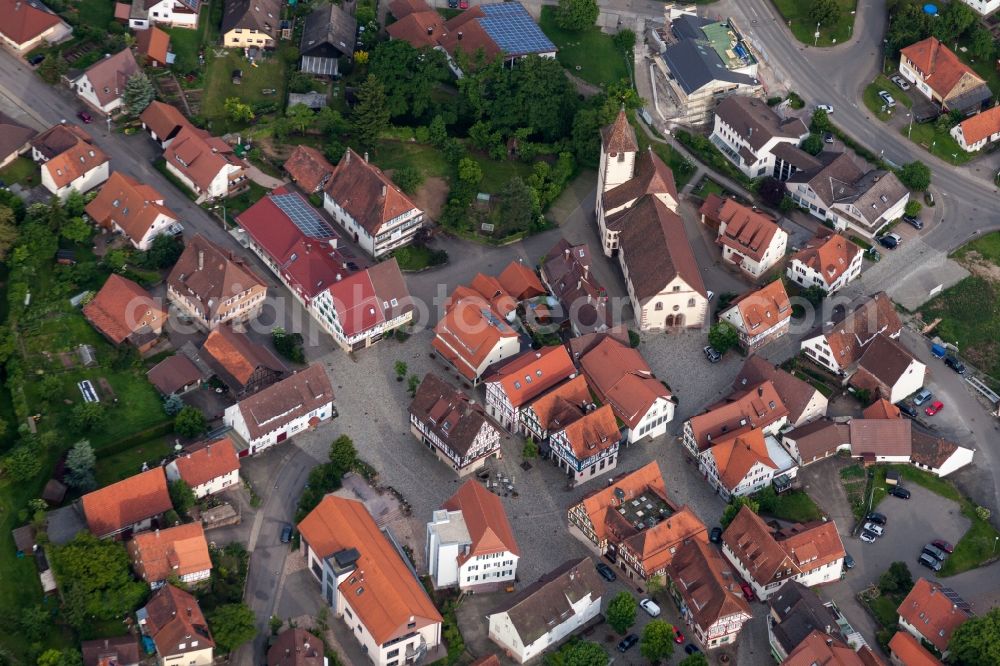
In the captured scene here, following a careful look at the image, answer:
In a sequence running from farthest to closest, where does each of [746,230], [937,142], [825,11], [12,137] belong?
[825,11]
[937,142]
[746,230]
[12,137]

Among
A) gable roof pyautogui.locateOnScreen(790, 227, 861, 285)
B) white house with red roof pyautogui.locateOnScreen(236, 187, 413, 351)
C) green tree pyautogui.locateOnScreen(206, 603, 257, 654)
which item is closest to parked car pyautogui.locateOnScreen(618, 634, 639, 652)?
green tree pyautogui.locateOnScreen(206, 603, 257, 654)

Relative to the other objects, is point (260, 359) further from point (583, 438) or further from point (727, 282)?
point (727, 282)

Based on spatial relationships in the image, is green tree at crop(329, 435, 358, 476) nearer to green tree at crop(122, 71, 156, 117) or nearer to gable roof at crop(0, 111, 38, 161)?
gable roof at crop(0, 111, 38, 161)

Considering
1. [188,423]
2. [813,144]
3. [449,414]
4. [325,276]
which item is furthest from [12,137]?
[813,144]

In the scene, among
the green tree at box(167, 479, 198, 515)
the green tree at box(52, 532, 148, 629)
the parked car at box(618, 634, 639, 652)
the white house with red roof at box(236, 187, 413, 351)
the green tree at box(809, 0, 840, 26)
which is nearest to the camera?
the green tree at box(52, 532, 148, 629)

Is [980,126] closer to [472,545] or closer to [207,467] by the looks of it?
[472,545]

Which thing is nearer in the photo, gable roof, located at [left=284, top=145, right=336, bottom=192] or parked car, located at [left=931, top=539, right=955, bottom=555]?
parked car, located at [left=931, top=539, right=955, bottom=555]

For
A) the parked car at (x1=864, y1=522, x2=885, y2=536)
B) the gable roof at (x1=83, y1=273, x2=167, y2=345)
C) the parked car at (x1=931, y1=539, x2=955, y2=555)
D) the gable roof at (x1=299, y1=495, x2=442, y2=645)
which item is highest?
the parked car at (x1=931, y1=539, x2=955, y2=555)
